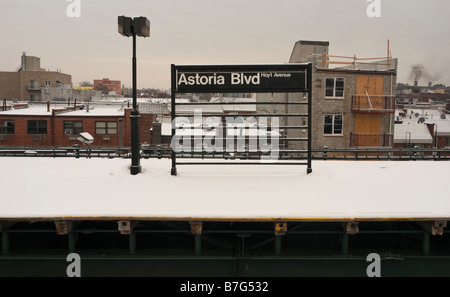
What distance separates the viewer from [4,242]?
737 cm

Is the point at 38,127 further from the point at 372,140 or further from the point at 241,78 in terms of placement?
the point at 241,78

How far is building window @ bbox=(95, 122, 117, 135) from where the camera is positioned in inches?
1491

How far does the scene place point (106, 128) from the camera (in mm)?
37875

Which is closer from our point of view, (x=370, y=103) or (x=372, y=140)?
(x=370, y=103)

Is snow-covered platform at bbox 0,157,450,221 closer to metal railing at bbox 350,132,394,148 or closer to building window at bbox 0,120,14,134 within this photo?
metal railing at bbox 350,132,394,148

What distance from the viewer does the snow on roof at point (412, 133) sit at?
137 feet

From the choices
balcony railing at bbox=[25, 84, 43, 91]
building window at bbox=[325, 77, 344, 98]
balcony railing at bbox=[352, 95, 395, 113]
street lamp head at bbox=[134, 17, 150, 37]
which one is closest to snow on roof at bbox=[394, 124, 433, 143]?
balcony railing at bbox=[352, 95, 395, 113]

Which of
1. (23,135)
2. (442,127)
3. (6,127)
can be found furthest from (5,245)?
(442,127)

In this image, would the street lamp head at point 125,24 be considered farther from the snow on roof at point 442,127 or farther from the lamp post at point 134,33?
the snow on roof at point 442,127

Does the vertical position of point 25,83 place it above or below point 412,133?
above

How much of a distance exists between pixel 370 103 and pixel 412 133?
15.5m

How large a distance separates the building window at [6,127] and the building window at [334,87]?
3062 centimetres
